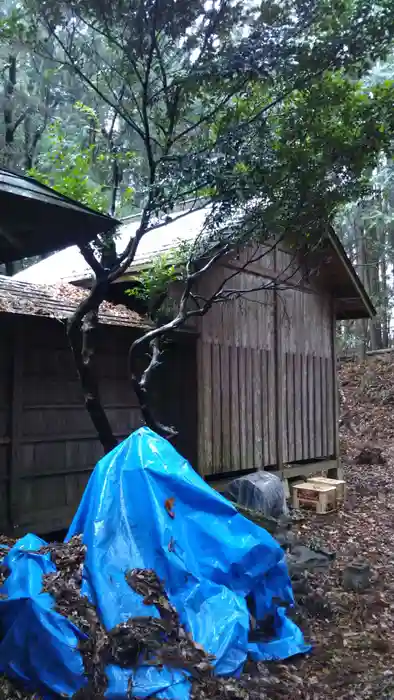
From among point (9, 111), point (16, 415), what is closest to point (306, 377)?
point (16, 415)

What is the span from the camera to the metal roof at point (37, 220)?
3156 millimetres

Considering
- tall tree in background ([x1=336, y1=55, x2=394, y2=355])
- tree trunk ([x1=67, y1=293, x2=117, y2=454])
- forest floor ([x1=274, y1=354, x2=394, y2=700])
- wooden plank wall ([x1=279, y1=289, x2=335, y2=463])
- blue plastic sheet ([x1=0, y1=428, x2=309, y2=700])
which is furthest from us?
tall tree in background ([x1=336, y1=55, x2=394, y2=355])

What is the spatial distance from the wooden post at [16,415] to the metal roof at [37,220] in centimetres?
272

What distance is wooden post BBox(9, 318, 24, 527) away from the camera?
21.7ft

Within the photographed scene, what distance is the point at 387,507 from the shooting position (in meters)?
9.84

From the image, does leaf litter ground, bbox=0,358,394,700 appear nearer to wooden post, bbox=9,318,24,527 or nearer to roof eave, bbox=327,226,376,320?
wooden post, bbox=9,318,24,527

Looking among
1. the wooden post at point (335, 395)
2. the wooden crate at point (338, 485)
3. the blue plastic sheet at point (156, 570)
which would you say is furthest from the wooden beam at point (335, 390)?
the blue plastic sheet at point (156, 570)

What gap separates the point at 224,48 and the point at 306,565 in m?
5.62

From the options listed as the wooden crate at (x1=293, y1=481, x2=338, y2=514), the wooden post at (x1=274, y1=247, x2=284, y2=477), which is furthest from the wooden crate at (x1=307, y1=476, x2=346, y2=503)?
the wooden post at (x1=274, y1=247, x2=284, y2=477)

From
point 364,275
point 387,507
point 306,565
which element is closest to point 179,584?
point 306,565

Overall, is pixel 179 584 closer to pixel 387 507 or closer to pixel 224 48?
pixel 224 48

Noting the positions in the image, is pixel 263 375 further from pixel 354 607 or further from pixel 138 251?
pixel 354 607

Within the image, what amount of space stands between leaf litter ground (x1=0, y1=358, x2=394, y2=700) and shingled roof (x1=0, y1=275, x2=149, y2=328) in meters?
2.42

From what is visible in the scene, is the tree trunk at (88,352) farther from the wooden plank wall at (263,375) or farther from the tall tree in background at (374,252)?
the tall tree in background at (374,252)
